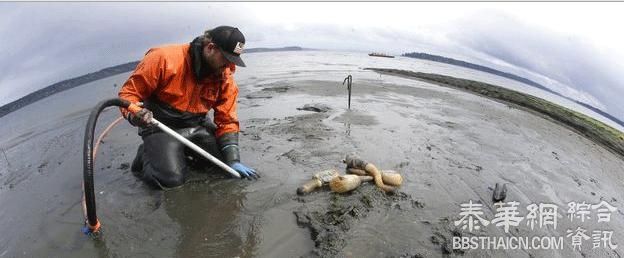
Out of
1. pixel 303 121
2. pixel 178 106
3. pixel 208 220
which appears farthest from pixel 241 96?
pixel 208 220

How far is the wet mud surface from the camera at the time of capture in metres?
4.17

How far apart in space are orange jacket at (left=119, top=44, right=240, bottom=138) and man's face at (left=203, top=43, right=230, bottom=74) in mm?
327

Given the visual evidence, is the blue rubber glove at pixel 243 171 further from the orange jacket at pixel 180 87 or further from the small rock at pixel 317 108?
the small rock at pixel 317 108

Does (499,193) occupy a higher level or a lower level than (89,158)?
lower

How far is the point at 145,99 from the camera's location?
5.36m

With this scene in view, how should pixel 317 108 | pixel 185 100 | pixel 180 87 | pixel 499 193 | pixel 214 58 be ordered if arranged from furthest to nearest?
pixel 317 108 → pixel 499 193 → pixel 185 100 → pixel 180 87 → pixel 214 58

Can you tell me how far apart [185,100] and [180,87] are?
28 cm

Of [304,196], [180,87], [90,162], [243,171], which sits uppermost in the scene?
[180,87]

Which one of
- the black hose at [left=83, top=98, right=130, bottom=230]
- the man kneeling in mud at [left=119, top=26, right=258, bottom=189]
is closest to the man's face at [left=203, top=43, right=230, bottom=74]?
the man kneeling in mud at [left=119, top=26, right=258, bottom=189]

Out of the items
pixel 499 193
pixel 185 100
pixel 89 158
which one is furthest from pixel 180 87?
pixel 499 193

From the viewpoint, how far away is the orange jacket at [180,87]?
490 cm

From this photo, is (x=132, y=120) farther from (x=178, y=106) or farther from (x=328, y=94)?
(x=328, y=94)

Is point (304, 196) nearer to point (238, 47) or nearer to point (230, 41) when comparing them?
point (238, 47)

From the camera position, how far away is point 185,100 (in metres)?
5.48
